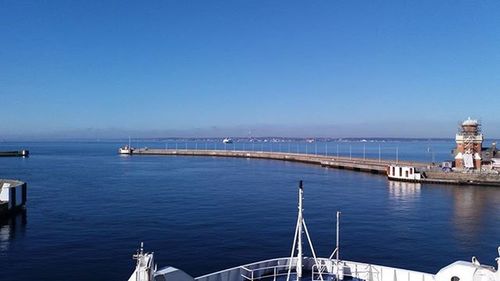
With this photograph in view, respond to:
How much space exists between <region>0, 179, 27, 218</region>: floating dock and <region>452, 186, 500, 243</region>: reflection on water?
198 feet

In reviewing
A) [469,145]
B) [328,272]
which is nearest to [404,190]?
[469,145]

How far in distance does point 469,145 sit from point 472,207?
134 feet

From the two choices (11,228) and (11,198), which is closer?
(11,228)

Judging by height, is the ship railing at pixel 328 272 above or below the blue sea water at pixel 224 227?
above

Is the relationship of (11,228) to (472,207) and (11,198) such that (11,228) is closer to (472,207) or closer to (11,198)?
(11,198)

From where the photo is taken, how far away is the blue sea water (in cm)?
3828

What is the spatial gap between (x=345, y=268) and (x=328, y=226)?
1183 inches

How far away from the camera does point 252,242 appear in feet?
145

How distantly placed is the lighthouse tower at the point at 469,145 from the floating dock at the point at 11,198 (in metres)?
97.5

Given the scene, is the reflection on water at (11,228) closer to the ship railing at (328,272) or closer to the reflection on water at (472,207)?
the ship railing at (328,272)

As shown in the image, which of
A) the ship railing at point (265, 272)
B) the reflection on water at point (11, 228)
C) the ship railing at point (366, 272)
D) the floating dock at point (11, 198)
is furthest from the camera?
the floating dock at point (11, 198)

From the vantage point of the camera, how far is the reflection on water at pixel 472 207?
5294cm

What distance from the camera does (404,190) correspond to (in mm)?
90188

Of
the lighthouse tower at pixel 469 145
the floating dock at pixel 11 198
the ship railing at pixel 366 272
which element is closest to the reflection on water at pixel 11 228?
the floating dock at pixel 11 198
